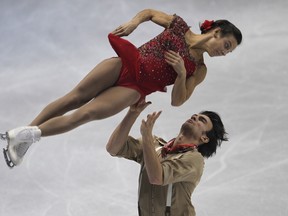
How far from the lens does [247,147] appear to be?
16.3 ft

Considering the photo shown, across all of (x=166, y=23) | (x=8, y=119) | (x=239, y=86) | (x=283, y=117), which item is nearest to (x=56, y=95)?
(x=8, y=119)

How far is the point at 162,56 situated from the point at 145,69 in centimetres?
12

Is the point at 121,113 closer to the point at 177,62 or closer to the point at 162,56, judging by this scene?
the point at 162,56

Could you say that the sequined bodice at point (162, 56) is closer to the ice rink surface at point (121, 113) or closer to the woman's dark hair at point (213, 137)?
the woman's dark hair at point (213, 137)

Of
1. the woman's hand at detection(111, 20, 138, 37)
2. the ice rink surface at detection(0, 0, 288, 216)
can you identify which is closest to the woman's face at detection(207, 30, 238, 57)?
the woman's hand at detection(111, 20, 138, 37)

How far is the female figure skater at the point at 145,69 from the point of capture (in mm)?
3311

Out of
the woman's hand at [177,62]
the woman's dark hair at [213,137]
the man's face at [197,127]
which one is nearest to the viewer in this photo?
the woman's hand at [177,62]

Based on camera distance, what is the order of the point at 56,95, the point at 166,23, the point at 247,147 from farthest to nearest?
the point at 56,95
the point at 247,147
the point at 166,23

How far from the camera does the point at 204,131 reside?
11.8ft

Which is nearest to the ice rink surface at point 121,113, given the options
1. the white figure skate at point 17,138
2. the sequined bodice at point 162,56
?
the white figure skate at point 17,138

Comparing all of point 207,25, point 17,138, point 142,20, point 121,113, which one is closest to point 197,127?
point 207,25

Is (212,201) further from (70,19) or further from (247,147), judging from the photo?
(70,19)

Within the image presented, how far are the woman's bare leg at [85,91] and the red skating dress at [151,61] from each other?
0.06m

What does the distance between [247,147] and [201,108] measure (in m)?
0.74
